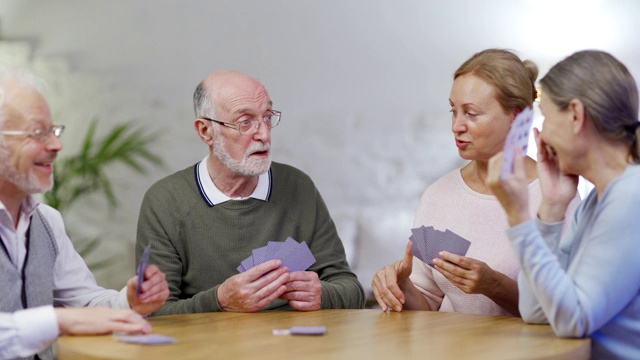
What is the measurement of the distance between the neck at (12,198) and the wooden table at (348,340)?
18.8 inches

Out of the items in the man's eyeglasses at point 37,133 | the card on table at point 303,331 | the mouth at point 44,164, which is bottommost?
the card on table at point 303,331

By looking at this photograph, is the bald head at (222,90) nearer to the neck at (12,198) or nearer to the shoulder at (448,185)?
the shoulder at (448,185)

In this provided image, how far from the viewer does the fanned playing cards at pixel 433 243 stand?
2.66 m

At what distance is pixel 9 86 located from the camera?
2391mm

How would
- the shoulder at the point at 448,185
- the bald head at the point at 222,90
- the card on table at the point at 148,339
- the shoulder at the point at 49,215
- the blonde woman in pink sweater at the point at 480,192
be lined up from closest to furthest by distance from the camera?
the card on table at the point at 148,339, the shoulder at the point at 49,215, the blonde woman in pink sweater at the point at 480,192, the shoulder at the point at 448,185, the bald head at the point at 222,90

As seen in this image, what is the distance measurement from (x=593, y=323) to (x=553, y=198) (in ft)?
1.23

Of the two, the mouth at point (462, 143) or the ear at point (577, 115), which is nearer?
the ear at point (577, 115)

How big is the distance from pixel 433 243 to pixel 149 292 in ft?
2.89

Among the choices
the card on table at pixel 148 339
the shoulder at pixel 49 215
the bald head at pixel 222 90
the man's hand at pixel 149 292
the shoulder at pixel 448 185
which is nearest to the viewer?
the card on table at pixel 148 339

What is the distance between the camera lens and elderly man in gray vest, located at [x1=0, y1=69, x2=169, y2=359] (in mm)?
2172

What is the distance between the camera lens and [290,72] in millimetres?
5750

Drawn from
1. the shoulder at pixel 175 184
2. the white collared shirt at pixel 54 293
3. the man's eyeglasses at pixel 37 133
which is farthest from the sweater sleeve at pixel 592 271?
the shoulder at pixel 175 184

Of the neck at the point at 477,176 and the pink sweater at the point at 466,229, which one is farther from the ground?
the neck at the point at 477,176

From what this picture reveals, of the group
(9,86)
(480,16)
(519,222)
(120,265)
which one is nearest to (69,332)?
(9,86)
